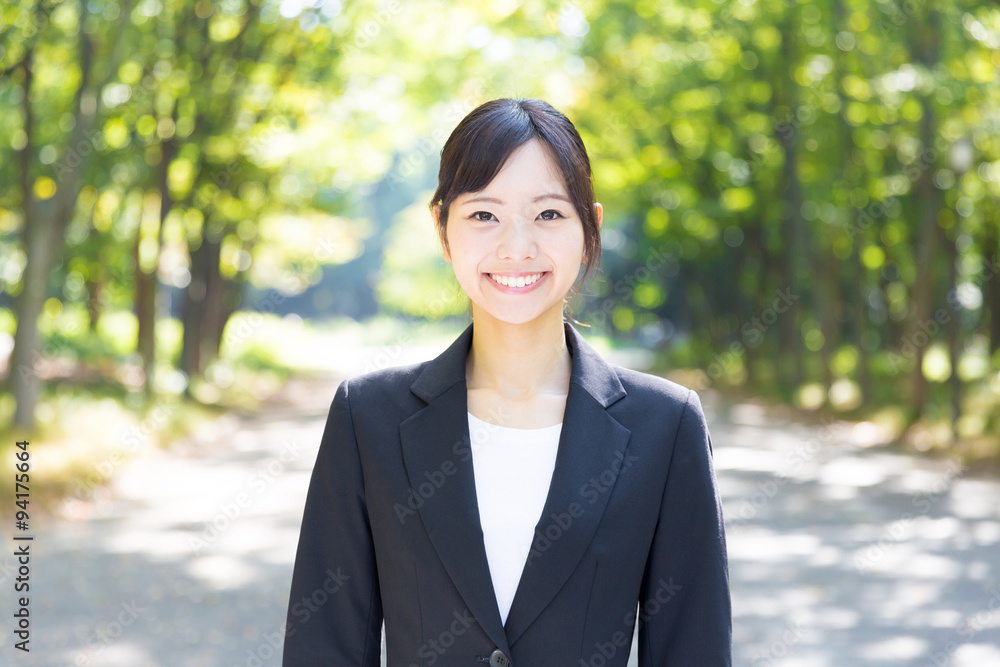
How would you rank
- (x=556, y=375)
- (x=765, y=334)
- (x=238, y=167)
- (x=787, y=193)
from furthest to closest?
(x=765, y=334), (x=787, y=193), (x=238, y=167), (x=556, y=375)

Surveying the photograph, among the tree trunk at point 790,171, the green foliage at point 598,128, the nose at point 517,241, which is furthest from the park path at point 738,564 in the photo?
the tree trunk at point 790,171

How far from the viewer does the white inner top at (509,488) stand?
1901 millimetres

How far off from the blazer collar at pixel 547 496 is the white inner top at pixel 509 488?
39mm

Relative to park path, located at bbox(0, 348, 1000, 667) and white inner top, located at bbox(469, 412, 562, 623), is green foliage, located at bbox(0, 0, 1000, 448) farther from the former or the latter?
white inner top, located at bbox(469, 412, 562, 623)

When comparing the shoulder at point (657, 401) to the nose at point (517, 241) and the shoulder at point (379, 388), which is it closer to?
the nose at point (517, 241)

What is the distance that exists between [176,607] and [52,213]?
5.93 meters

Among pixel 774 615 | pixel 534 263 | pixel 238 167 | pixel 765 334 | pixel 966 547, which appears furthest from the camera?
pixel 765 334

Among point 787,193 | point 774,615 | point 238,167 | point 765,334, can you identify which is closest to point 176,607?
point 774,615

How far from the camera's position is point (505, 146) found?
185cm

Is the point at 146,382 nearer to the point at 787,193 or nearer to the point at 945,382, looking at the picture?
the point at 787,193

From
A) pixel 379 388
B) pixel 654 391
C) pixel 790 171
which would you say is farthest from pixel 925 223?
pixel 379 388

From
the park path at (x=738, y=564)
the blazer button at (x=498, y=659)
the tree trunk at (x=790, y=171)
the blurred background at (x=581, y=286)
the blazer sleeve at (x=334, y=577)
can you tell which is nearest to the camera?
the blazer button at (x=498, y=659)

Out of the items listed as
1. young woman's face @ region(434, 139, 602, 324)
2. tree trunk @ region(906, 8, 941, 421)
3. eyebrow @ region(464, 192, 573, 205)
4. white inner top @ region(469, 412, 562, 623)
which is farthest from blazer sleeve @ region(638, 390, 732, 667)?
tree trunk @ region(906, 8, 941, 421)

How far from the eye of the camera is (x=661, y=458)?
1.92 m
